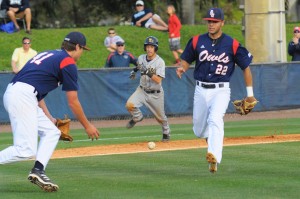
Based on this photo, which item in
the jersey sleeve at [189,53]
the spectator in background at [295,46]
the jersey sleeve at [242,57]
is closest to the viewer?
the jersey sleeve at [242,57]

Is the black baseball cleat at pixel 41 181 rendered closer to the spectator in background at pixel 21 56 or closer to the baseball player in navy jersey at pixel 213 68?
the baseball player in navy jersey at pixel 213 68

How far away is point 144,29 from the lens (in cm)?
3147

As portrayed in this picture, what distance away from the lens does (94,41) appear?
99.6 ft

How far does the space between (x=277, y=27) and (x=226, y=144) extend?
11152mm

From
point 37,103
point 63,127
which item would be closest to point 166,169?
point 63,127

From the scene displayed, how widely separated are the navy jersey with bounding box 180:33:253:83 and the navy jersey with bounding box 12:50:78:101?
2.59 meters

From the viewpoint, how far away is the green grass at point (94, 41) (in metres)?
28.5

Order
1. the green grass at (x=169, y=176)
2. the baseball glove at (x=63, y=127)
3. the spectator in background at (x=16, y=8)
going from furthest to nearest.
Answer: the spectator in background at (x=16, y=8), the baseball glove at (x=63, y=127), the green grass at (x=169, y=176)

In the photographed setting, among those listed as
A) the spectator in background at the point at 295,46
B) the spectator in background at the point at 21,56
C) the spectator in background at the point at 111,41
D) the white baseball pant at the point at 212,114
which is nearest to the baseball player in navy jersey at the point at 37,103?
the white baseball pant at the point at 212,114

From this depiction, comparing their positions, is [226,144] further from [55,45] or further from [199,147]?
[55,45]

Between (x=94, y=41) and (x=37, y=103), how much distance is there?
2060 centimetres

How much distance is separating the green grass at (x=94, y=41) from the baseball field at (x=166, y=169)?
9933mm

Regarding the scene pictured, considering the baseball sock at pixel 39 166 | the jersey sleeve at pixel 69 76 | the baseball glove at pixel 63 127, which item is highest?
the jersey sleeve at pixel 69 76

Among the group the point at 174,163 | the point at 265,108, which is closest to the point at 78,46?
the point at 174,163
